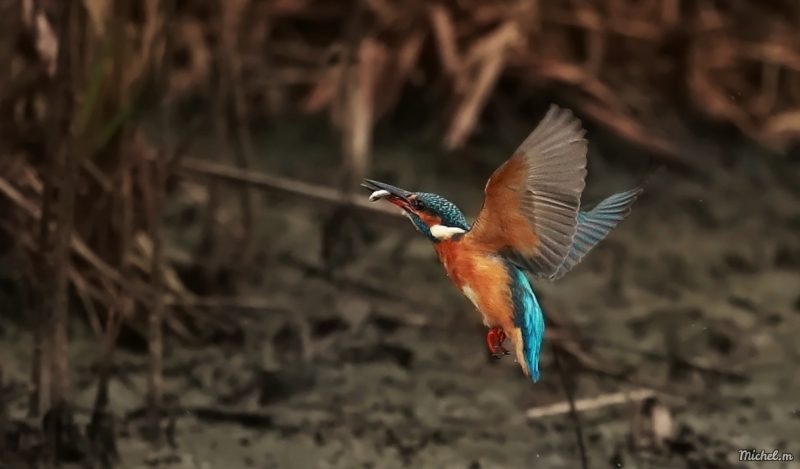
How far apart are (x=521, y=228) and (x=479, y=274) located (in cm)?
4

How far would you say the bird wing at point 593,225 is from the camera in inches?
19.6

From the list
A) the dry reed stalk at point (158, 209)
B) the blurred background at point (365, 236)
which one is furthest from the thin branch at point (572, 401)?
the dry reed stalk at point (158, 209)

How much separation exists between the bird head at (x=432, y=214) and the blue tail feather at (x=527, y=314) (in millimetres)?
34

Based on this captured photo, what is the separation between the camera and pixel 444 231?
474 mm

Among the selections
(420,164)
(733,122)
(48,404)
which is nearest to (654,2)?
(733,122)

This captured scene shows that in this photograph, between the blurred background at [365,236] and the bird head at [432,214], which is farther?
the blurred background at [365,236]

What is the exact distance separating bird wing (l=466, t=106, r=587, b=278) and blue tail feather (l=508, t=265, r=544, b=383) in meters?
0.01

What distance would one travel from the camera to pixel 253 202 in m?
0.85

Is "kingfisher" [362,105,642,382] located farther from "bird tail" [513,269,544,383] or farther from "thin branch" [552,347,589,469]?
"thin branch" [552,347,589,469]

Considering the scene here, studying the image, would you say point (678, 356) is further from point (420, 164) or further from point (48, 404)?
point (48, 404)

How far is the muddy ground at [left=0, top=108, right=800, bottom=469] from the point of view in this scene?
0.66 meters

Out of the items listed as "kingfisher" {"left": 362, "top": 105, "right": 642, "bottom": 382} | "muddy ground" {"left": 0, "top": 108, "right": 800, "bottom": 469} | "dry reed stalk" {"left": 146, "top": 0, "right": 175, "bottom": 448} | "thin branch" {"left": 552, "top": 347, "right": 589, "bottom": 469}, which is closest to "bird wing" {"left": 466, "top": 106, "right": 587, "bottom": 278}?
"kingfisher" {"left": 362, "top": 105, "right": 642, "bottom": 382}

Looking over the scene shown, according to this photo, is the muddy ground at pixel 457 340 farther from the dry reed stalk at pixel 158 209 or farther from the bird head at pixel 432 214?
the bird head at pixel 432 214

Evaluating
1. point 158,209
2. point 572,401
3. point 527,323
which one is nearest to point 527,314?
point 527,323
